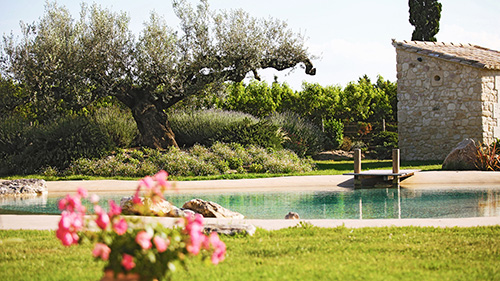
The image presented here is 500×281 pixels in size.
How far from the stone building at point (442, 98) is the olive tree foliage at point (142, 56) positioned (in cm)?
489

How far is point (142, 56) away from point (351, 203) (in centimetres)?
Answer: 887

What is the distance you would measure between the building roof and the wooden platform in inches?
268

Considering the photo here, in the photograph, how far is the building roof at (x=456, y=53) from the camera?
18134 mm

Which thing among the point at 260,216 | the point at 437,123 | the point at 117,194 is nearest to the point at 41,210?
the point at 117,194

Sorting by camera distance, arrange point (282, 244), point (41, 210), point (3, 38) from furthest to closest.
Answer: point (3, 38) → point (41, 210) → point (282, 244)

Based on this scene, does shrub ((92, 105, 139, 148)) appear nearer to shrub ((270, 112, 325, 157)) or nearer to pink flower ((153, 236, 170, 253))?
shrub ((270, 112, 325, 157))

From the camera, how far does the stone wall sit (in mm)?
18266

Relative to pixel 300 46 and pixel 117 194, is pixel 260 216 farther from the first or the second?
pixel 300 46

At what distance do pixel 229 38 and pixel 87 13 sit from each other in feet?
14.4

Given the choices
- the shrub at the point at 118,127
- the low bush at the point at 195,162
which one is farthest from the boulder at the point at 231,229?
the shrub at the point at 118,127

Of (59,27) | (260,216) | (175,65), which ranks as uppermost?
(59,27)

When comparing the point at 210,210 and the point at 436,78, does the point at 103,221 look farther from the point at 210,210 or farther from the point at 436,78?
the point at 436,78

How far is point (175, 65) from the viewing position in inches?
642

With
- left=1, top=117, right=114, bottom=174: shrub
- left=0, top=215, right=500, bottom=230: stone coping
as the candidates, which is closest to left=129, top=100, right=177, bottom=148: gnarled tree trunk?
left=1, top=117, right=114, bottom=174: shrub
